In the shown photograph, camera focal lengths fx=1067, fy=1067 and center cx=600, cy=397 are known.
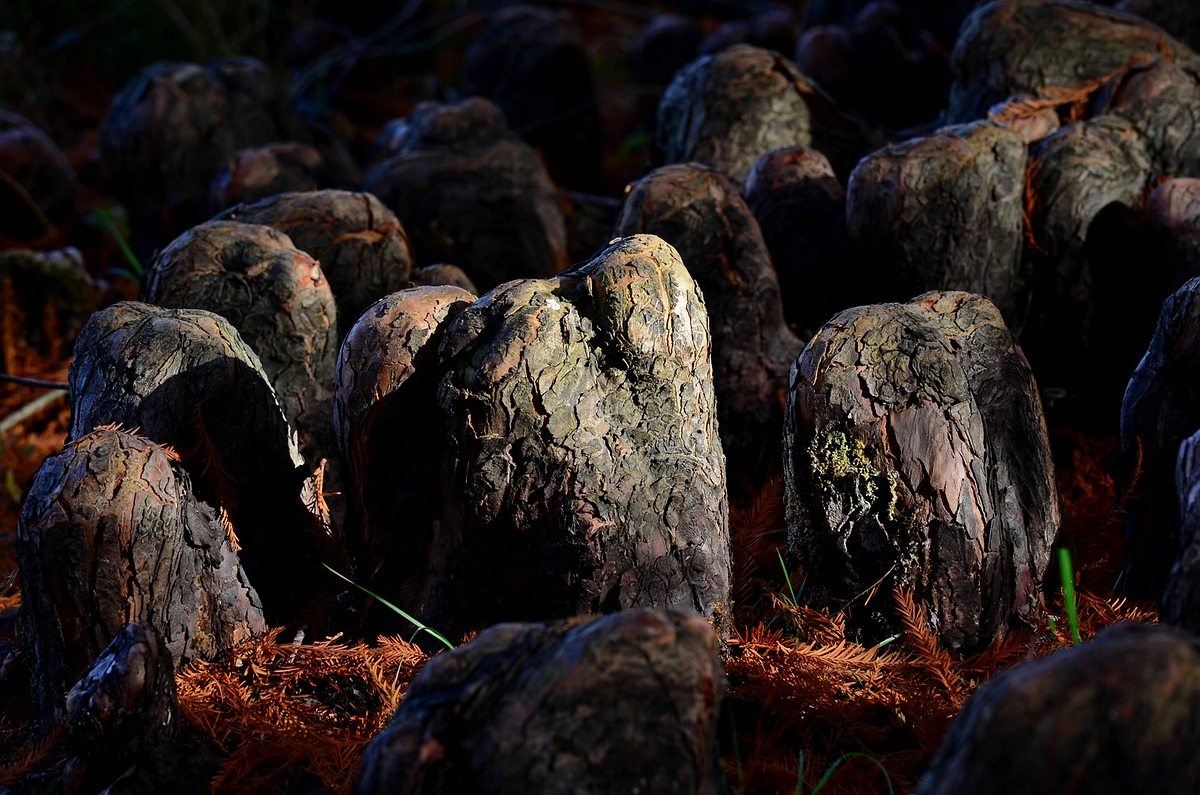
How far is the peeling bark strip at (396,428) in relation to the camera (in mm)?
1415

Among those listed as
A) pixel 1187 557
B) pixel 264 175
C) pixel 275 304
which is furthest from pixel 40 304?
pixel 1187 557

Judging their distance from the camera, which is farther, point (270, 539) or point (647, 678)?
point (270, 539)

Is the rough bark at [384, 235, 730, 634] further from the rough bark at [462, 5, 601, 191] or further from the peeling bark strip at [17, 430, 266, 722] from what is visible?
the rough bark at [462, 5, 601, 191]

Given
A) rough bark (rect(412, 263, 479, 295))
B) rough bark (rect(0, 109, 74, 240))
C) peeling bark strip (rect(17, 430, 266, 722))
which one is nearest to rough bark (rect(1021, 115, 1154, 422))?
rough bark (rect(412, 263, 479, 295))

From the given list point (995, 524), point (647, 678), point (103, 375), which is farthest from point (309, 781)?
point (995, 524)

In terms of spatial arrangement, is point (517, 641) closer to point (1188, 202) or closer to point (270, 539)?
point (270, 539)

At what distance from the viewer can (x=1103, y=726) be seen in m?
0.81

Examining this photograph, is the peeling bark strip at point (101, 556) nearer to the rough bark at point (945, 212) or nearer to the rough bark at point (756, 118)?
the rough bark at point (945, 212)

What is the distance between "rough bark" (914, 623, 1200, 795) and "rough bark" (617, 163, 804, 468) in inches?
44.3

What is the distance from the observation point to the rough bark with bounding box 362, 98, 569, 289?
100 inches

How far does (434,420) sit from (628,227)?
70 centimetres

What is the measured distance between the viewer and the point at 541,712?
0.94m

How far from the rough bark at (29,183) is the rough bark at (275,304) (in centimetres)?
233

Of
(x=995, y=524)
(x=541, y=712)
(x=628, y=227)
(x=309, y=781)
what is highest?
(x=628, y=227)
